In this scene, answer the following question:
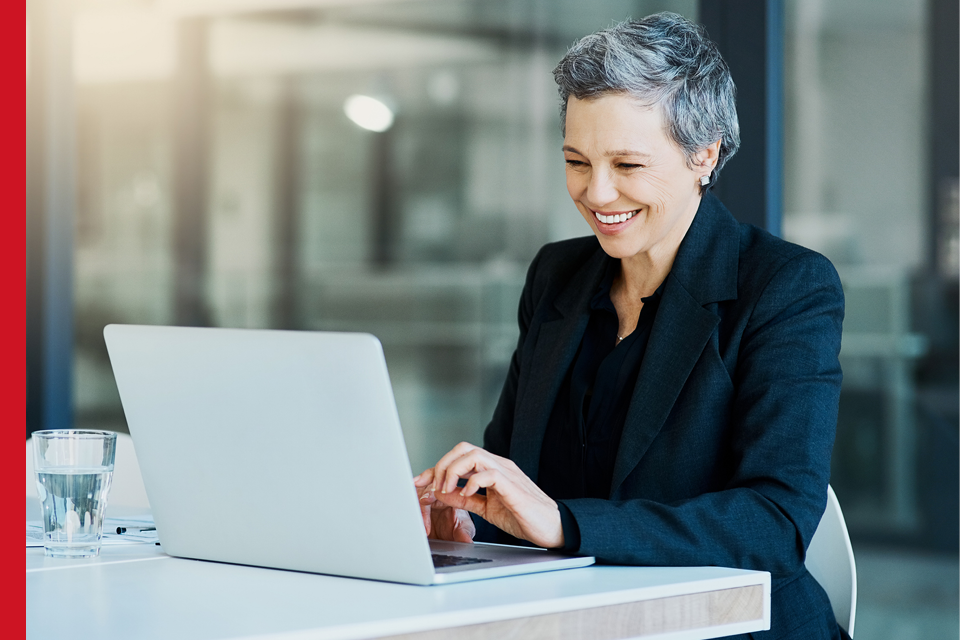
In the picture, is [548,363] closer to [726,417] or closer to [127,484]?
[726,417]

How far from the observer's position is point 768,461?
138 centimetres

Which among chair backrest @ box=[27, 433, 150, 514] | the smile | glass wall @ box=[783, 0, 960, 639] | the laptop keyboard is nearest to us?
the laptop keyboard

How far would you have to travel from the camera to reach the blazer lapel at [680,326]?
60.8 inches

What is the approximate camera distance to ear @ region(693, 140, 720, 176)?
1689mm

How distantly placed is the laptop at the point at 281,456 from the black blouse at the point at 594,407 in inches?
16.6

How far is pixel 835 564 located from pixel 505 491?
0.66 metres

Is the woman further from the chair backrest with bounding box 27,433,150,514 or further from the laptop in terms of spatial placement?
the chair backrest with bounding box 27,433,150,514

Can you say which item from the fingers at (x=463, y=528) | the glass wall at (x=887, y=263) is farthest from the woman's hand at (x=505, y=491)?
the glass wall at (x=887, y=263)

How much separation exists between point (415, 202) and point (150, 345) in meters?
2.35

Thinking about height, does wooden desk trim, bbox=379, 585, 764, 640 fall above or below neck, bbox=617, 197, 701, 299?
below

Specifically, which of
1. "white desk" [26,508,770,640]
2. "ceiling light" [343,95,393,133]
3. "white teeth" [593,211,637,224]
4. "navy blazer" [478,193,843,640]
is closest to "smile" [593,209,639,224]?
"white teeth" [593,211,637,224]

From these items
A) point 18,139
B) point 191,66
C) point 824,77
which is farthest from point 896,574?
point 191,66

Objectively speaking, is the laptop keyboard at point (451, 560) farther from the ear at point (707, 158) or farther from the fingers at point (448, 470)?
the ear at point (707, 158)

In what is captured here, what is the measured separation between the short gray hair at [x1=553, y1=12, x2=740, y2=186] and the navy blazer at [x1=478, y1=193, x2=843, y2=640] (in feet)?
0.47
